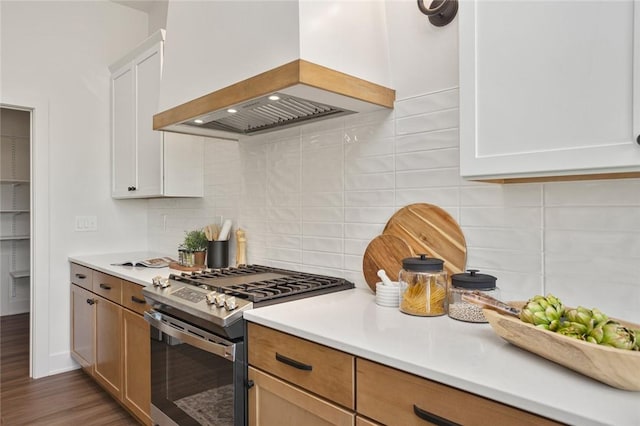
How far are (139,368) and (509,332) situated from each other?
197cm

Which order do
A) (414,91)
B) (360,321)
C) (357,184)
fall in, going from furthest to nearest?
(357,184) < (414,91) < (360,321)

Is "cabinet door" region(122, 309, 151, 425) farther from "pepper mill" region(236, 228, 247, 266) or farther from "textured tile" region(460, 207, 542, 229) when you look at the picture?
"textured tile" region(460, 207, 542, 229)

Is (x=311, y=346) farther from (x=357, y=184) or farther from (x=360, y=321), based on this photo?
(x=357, y=184)

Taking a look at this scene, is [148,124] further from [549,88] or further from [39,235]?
[549,88]

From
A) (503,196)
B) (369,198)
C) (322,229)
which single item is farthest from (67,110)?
(503,196)

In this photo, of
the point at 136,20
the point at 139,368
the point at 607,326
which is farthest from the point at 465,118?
the point at 136,20

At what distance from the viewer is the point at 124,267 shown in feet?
8.84

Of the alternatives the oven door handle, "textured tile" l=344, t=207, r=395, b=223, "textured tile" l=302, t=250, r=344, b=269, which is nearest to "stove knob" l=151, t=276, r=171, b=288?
the oven door handle

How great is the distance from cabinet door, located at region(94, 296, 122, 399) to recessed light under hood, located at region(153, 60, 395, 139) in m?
1.22

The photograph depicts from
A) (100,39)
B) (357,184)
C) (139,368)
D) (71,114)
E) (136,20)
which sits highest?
(136,20)

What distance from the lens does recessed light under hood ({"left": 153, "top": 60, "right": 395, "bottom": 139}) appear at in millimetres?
1501

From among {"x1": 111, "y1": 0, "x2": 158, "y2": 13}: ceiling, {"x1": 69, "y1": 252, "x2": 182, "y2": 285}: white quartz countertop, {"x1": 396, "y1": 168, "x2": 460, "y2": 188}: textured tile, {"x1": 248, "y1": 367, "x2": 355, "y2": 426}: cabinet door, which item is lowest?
{"x1": 248, "y1": 367, "x2": 355, "y2": 426}: cabinet door

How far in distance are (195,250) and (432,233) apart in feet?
5.28

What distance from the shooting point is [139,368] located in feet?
7.39
